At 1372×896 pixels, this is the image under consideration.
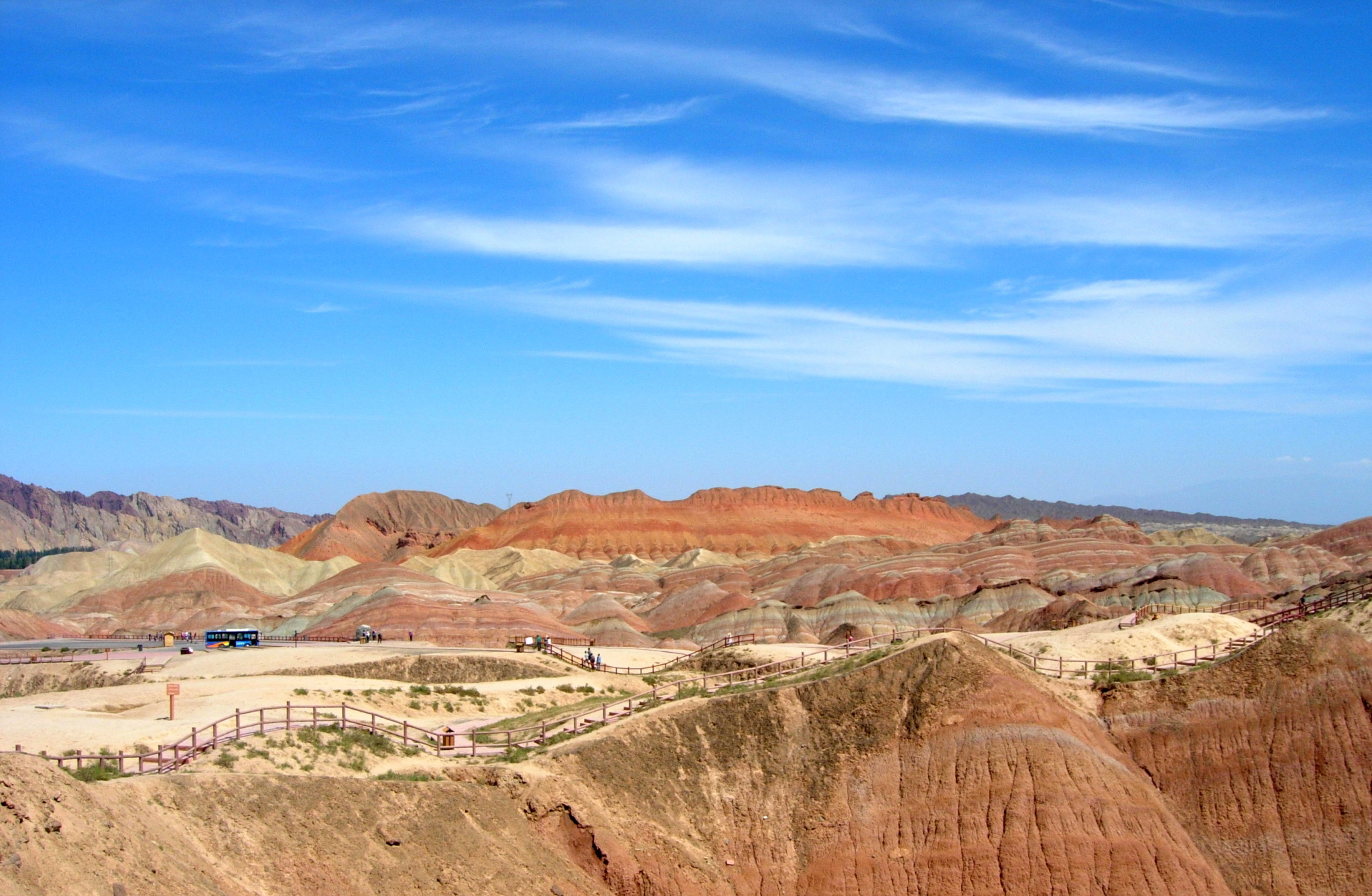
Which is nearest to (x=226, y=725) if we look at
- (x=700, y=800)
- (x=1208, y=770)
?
(x=700, y=800)

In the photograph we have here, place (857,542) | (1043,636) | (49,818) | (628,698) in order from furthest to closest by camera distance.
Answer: (857,542) < (1043,636) < (628,698) < (49,818)

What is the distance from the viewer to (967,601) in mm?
95562

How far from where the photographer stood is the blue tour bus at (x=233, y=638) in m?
76.4

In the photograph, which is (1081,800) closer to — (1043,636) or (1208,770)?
(1208,770)

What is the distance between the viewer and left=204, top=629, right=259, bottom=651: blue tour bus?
3009 inches

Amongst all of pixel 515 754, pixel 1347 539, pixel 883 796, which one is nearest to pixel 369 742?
pixel 515 754

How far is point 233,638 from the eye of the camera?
76.7 meters

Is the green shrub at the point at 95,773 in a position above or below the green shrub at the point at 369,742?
above

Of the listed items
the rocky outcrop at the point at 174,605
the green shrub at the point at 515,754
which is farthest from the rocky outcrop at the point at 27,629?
the green shrub at the point at 515,754

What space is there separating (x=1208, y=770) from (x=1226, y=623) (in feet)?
46.5

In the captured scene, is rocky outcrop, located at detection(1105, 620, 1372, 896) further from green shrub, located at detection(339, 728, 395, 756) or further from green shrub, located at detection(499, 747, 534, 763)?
green shrub, located at detection(339, 728, 395, 756)

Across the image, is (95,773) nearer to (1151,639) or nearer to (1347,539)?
(1151,639)

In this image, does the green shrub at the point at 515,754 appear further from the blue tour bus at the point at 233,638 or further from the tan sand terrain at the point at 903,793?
the blue tour bus at the point at 233,638

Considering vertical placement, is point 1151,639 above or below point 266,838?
above
